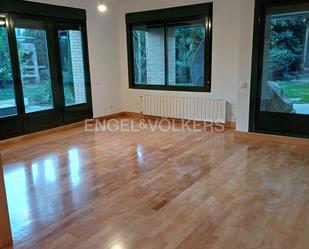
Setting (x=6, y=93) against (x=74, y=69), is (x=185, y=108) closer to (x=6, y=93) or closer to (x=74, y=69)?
(x=74, y=69)

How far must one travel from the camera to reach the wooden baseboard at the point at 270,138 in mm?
4586

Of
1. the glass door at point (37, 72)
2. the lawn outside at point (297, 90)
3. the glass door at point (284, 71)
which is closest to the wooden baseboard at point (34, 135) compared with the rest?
the glass door at point (37, 72)

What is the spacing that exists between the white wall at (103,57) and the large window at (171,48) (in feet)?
1.31

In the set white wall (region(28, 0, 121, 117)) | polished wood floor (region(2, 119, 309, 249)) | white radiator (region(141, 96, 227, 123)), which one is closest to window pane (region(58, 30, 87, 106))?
white wall (region(28, 0, 121, 117))

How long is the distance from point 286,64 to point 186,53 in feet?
7.25

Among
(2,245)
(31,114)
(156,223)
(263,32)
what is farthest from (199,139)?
(2,245)

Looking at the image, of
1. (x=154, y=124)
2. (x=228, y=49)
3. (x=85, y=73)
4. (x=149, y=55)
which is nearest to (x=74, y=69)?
(x=85, y=73)

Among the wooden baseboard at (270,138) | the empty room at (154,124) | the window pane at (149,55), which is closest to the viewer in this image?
the empty room at (154,124)

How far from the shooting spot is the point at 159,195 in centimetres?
300

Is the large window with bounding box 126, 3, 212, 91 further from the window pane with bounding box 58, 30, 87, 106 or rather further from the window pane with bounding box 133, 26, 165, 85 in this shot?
the window pane with bounding box 58, 30, 87, 106

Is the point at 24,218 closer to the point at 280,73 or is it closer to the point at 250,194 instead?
the point at 250,194

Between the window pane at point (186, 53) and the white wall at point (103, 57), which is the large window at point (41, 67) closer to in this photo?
the white wall at point (103, 57)

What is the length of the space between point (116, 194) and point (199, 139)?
243 cm

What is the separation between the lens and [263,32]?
4660 mm
